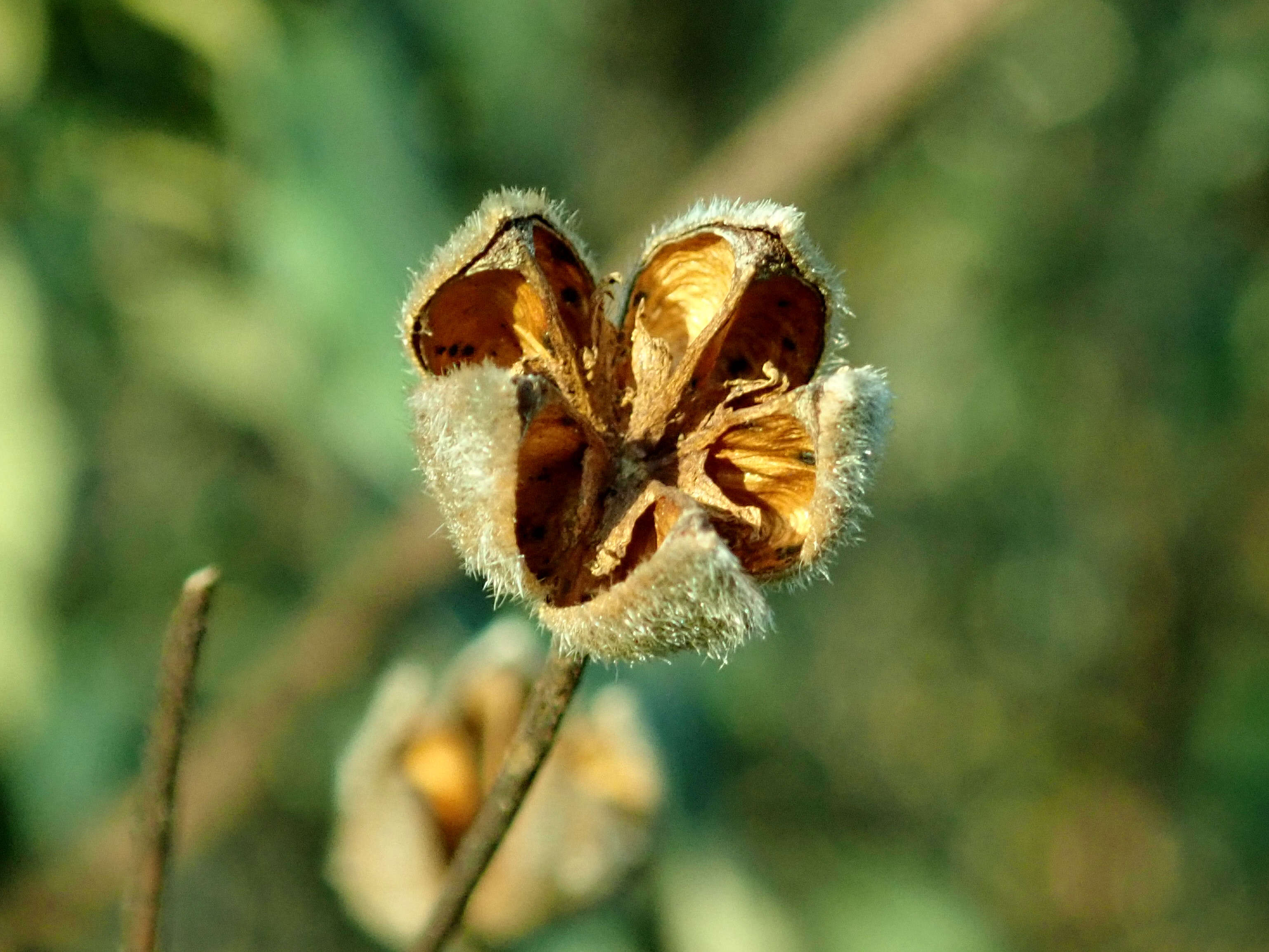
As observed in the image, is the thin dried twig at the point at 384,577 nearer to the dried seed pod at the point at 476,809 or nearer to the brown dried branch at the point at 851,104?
the brown dried branch at the point at 851,104

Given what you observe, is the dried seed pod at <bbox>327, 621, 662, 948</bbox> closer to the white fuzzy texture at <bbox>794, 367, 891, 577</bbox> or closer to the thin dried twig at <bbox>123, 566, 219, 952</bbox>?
the thin dried twig at <bbox>123, 566, 219, 952</bbox>

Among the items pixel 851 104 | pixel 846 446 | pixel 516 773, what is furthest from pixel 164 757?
pixel 851 104

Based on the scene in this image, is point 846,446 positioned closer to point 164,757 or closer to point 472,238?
point 472,238

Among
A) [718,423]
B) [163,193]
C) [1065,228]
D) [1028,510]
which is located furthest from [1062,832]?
[718,423]

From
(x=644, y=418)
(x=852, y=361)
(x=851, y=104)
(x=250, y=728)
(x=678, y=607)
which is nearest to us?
(x=678, y=607)

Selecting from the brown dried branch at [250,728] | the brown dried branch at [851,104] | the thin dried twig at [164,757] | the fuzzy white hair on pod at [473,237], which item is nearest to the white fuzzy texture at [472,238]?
the fuzzy white hair on pod at [473,237]
